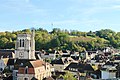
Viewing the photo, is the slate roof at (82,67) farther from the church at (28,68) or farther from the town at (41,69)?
the church at (28,68)

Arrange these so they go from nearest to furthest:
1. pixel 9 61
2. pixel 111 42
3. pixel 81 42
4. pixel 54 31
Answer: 1. pixel 9 61
2. pixel 81 42
3. pixel 111 42
4. pixel 54 31

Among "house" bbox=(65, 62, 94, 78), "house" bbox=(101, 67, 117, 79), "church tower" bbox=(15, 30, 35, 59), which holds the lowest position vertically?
"house" bbox=(65, 62, 94, 78)

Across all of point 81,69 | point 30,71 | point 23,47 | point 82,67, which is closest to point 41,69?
point 30,71

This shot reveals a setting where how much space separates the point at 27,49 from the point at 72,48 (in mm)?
50106

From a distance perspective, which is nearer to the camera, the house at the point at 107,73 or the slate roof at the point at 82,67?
the house at the point at 107,73

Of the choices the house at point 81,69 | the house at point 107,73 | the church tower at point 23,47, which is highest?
the church tower at point 23,47

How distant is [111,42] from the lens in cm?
13725

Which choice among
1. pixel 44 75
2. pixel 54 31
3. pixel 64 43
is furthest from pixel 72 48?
pixel 44 75

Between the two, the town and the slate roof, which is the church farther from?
the slate roof

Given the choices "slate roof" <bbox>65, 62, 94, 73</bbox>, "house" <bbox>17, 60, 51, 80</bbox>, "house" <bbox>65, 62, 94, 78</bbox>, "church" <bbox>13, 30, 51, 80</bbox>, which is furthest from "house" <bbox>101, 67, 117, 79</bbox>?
"house" <bbox>17, 60, 51, 80</bbox>

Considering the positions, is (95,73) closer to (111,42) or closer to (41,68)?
(41,68)

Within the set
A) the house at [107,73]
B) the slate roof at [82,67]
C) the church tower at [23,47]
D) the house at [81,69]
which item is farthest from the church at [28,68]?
the house at [107,73]

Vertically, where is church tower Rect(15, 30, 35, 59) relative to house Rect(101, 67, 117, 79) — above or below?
above

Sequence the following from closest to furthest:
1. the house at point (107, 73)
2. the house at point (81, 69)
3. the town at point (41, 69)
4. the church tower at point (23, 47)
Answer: the house at point (107, 73)
the town at point (41, 69)
the house at point (81, 69)
the church tower at point (23, 47)
